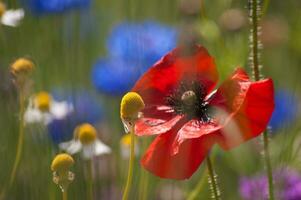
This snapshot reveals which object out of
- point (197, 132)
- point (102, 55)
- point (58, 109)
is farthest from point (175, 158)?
point (102, 55)

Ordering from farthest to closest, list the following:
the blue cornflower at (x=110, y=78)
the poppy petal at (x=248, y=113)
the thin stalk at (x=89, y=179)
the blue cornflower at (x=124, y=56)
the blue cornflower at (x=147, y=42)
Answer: the blue cornflower at (x=110, y=78)
the blue cornflower at (x=124, y=56)
the blue cornflower at (x=147, y=42)
the thin stalk at (x=89, y=179)
the poppy petal at (x=248, y=113)

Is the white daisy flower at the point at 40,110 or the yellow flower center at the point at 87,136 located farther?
the white daisy flower at the point at 40,110

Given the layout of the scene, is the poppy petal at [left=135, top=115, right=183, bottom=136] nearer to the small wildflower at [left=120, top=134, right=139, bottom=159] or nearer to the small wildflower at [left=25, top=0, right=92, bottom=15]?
the small wildflower at [left=120, top=134, right=139, bottom=159]

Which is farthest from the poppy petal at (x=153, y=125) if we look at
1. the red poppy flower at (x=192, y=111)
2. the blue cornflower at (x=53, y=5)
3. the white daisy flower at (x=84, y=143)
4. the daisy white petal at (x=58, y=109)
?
the blue cornflower at (x=53, y=5)

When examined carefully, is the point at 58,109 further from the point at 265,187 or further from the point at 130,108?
the point at 130,108

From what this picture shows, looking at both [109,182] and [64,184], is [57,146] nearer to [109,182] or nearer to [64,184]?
[109,182]

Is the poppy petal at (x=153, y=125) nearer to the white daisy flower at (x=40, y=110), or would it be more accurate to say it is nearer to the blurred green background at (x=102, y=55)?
the blurred green background at (x=102, y=55)

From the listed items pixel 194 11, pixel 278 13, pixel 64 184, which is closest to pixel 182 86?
pixel 64 184
